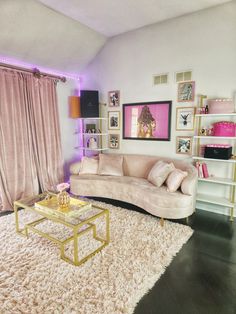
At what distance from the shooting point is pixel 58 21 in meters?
3.18

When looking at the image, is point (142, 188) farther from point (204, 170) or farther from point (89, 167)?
point (89, 167)

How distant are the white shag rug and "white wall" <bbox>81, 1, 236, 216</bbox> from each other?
153 cm

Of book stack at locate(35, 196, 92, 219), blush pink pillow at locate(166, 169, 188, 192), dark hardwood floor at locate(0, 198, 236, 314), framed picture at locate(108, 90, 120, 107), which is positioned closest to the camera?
dark hardwood floor at locate(0, 198, 236, 314)

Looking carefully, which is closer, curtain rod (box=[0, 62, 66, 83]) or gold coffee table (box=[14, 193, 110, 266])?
gold coffee table (box=[14, 193, 110, 266])

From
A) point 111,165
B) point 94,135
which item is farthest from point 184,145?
point 94,135

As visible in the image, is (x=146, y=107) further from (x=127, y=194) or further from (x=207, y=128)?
(x=127, y=194)

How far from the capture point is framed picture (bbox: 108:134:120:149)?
4258 millimetres

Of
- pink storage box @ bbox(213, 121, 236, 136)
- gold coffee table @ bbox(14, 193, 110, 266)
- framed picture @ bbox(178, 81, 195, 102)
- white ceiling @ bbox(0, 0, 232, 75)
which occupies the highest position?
white ceiling @ bbox(0, 0, 232, 75)

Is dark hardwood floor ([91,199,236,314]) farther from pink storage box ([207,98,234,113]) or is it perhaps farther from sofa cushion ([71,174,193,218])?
pink storage box ([207,98,234,113])

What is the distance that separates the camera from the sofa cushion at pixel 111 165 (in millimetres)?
3760

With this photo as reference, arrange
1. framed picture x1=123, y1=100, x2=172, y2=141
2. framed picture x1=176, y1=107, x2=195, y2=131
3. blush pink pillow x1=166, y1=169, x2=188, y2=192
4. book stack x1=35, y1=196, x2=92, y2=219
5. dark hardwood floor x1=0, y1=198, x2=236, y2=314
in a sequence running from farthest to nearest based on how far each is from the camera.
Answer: framed picture x1=123, y1=100, x2=172, y2=141 < framed picture x1=176, y1=107, x2=195, y2=131 < blush pink pillow x1=166, y1=169, x2=188, y2=192 < book stack x1=35, y1=196, x2=92, y2=219 < dark hardwood floor x1=0, y1=198, x2=236, y2=314

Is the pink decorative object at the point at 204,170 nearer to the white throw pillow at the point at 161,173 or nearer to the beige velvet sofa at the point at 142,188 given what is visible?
the beige velvet sofa at the point at 142,188

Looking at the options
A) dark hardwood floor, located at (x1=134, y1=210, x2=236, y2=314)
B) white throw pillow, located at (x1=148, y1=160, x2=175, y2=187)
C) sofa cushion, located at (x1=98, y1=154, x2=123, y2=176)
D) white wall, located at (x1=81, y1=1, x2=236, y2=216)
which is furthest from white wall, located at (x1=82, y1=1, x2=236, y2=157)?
dark hardwood floor, located at (x1=134, y1=210, x2=236, y2=314)

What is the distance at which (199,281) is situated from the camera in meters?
1.83
